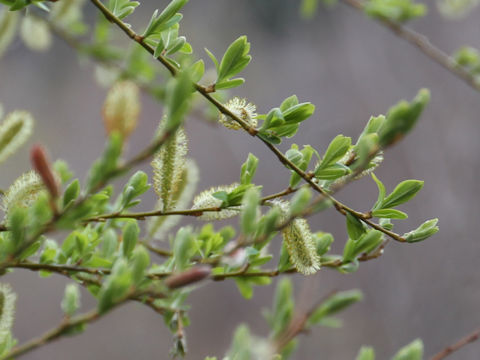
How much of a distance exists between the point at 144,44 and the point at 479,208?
9.35 feet

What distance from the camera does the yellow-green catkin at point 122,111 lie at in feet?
1.05

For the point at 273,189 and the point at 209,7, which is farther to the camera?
the point at 209,7

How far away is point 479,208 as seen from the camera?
294 cm

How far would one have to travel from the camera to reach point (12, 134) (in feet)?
1.62

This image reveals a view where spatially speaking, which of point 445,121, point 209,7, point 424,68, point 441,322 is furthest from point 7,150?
point 209,7

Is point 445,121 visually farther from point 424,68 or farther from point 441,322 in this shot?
point 441,322

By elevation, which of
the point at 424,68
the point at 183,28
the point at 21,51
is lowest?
the point at 424,68

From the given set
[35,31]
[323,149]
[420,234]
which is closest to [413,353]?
[420,234]

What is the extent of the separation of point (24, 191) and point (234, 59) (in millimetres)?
208

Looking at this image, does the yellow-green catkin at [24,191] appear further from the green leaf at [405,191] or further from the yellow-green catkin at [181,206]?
the green leaf at [405,191]

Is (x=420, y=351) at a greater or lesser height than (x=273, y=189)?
lesser

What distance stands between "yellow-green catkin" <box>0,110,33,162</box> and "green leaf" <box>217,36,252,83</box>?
192 millimetres

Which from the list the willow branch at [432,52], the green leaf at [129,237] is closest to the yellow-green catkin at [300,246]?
the green leaf at [129,237]

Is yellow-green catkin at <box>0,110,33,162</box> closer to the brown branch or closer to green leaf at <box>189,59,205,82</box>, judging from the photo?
green leaf at <box>189,59,205,82</box>
